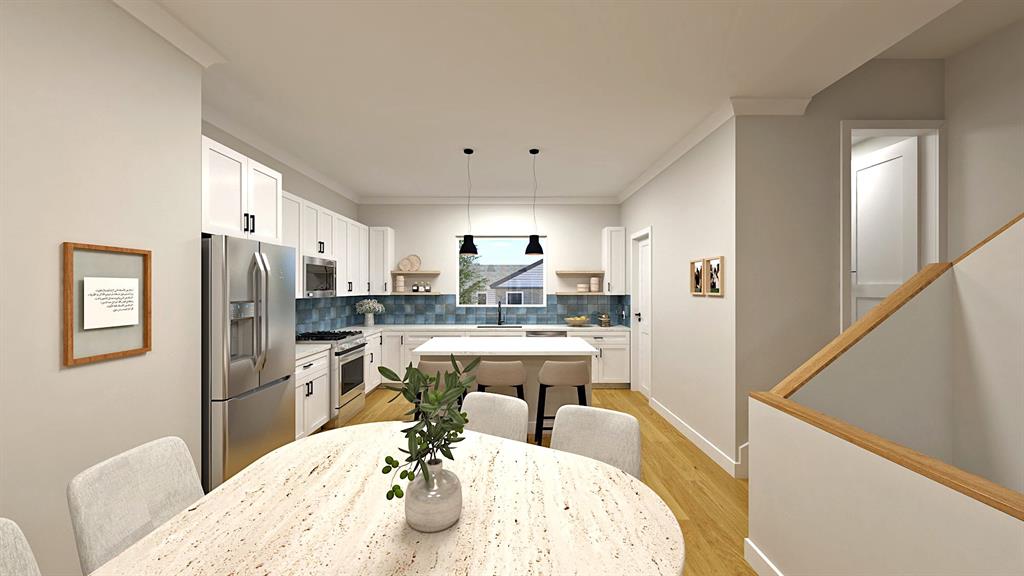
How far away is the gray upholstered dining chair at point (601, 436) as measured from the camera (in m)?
1.80

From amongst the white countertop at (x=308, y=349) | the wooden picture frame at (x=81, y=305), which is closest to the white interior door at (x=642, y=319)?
the white countertop at (x=308, y=349)

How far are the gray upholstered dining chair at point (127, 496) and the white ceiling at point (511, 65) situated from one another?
2038 mm

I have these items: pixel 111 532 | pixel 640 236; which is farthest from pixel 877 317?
pixel 640 236

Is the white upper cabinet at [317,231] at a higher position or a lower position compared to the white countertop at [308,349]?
higher

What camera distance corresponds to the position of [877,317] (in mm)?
2346

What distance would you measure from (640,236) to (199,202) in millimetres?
4747

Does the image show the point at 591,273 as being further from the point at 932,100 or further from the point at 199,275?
the point at 199,275

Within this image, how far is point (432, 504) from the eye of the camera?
1.14m

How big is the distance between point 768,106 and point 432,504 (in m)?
3.51

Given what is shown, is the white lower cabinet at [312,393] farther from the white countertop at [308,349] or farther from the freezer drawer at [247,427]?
the freezer drawer at [247,427]

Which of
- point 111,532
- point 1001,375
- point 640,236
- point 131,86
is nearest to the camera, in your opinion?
point 111,532

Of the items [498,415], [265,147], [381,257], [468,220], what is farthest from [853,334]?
[381,257]

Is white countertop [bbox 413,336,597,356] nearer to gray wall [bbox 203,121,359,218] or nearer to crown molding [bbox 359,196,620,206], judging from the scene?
gray wall [bbox 203,121,359,218]

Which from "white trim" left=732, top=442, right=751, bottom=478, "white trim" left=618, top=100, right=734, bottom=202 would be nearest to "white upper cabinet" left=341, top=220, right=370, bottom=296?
"white trim" left=618, top=100, right=734, bottom=202
